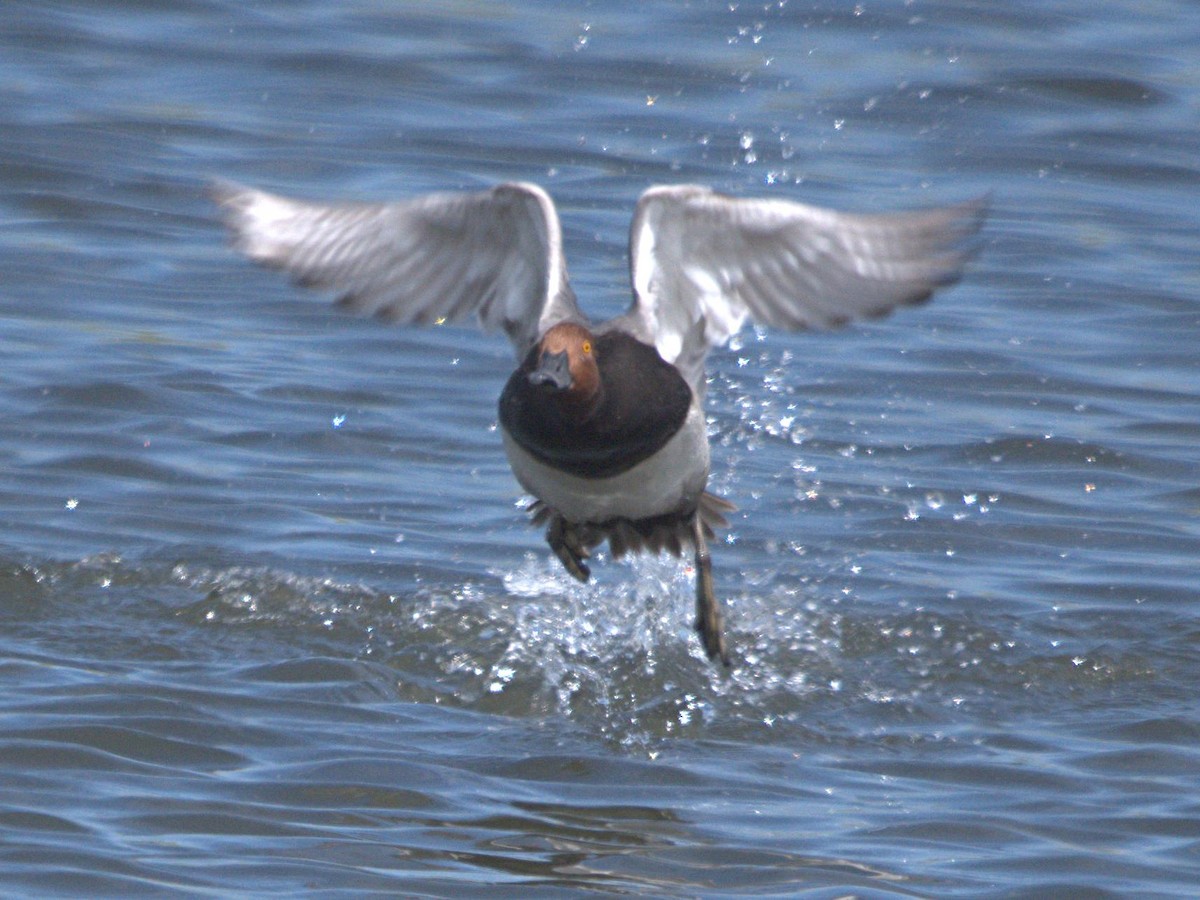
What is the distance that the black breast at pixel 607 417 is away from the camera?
5.92 metres

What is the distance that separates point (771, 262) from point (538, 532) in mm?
2290

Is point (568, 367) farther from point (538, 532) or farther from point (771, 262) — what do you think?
point (538, 532)

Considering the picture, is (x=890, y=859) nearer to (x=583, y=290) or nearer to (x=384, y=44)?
(x=583, y=290)

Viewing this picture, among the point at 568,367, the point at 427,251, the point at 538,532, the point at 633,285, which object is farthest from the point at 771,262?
the point at 538,532

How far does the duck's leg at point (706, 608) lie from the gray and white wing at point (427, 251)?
814mm

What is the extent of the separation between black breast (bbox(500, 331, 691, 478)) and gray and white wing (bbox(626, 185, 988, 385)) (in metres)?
0.25

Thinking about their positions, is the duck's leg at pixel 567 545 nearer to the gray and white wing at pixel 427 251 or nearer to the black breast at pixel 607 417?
the gray and white wing at pixel 427 251

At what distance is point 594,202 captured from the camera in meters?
11.7

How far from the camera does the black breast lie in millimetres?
5918

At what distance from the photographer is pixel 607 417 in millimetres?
5930

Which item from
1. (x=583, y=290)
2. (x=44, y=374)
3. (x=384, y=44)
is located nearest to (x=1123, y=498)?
(x=583, y=290)

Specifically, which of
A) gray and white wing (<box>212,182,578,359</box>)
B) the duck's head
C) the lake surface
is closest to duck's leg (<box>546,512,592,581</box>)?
the lake surface

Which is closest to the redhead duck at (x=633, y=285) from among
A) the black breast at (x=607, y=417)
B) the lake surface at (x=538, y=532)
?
the black breast at (x=607, y=417)

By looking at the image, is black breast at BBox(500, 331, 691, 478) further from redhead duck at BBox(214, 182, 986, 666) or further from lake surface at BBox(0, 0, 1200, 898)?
lake surface at BBox(0, 0, 1200, 898)
